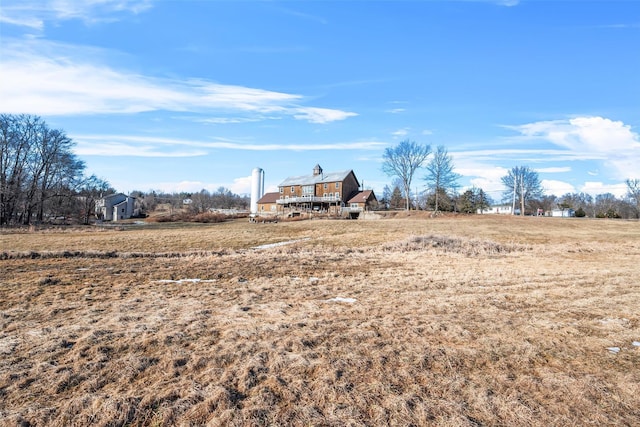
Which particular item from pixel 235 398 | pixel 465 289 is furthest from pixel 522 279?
pixel 235 398

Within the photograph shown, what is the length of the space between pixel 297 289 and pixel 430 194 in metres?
57.3

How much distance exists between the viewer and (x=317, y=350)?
475 cm

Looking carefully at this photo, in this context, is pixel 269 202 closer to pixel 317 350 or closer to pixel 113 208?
pixel 113 208

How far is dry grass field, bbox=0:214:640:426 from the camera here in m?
3.35

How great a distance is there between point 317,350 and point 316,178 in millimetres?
62840

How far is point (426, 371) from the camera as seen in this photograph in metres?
4.18

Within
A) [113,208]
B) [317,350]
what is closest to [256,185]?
[113,208]

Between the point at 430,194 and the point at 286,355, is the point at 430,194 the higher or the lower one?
the higher one

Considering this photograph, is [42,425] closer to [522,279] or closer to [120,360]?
[120,360]

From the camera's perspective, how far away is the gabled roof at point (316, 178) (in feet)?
206

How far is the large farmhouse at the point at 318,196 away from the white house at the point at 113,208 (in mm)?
28757

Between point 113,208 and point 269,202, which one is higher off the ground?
point 269,202

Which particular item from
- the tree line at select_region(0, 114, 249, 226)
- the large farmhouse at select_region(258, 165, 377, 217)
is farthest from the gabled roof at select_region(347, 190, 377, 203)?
the tree line at select_region(0, 114, 249, 226)

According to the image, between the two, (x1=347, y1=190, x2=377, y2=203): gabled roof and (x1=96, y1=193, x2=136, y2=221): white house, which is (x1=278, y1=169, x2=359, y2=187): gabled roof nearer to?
(x1=347, y1=190, x2=377, y2=203): gabled roof
